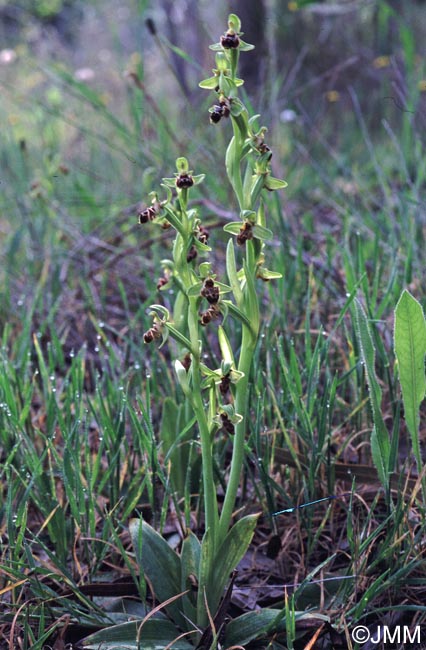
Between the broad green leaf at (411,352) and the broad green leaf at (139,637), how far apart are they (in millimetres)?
511

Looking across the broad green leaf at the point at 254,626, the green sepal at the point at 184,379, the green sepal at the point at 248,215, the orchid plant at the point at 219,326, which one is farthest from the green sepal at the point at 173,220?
the broad green leaf at the point at 254,626

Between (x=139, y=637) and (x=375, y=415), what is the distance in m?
0.53

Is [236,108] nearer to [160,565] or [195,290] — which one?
[195,290]

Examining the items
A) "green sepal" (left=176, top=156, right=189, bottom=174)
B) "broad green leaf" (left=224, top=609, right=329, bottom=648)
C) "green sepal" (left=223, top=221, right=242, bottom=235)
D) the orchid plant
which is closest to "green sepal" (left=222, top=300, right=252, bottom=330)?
the orchid plant

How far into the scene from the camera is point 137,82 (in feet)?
7.86

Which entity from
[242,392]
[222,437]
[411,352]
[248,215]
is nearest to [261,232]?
[248,215]

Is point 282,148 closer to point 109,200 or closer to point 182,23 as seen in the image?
point 109,200

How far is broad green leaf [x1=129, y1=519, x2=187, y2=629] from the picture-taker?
3.62 ft

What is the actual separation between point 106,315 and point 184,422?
0.88 metres

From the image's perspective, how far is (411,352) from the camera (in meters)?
1.15

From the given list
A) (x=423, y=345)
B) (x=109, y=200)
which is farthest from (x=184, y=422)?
(x=109, y=200)

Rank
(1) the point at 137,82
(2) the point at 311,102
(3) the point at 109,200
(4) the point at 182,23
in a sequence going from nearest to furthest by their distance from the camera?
1. (1) the point at 137,82
2. (3) the point at 109,200
3. (2) the point at 311,102
4. (4) the point at 182,23
